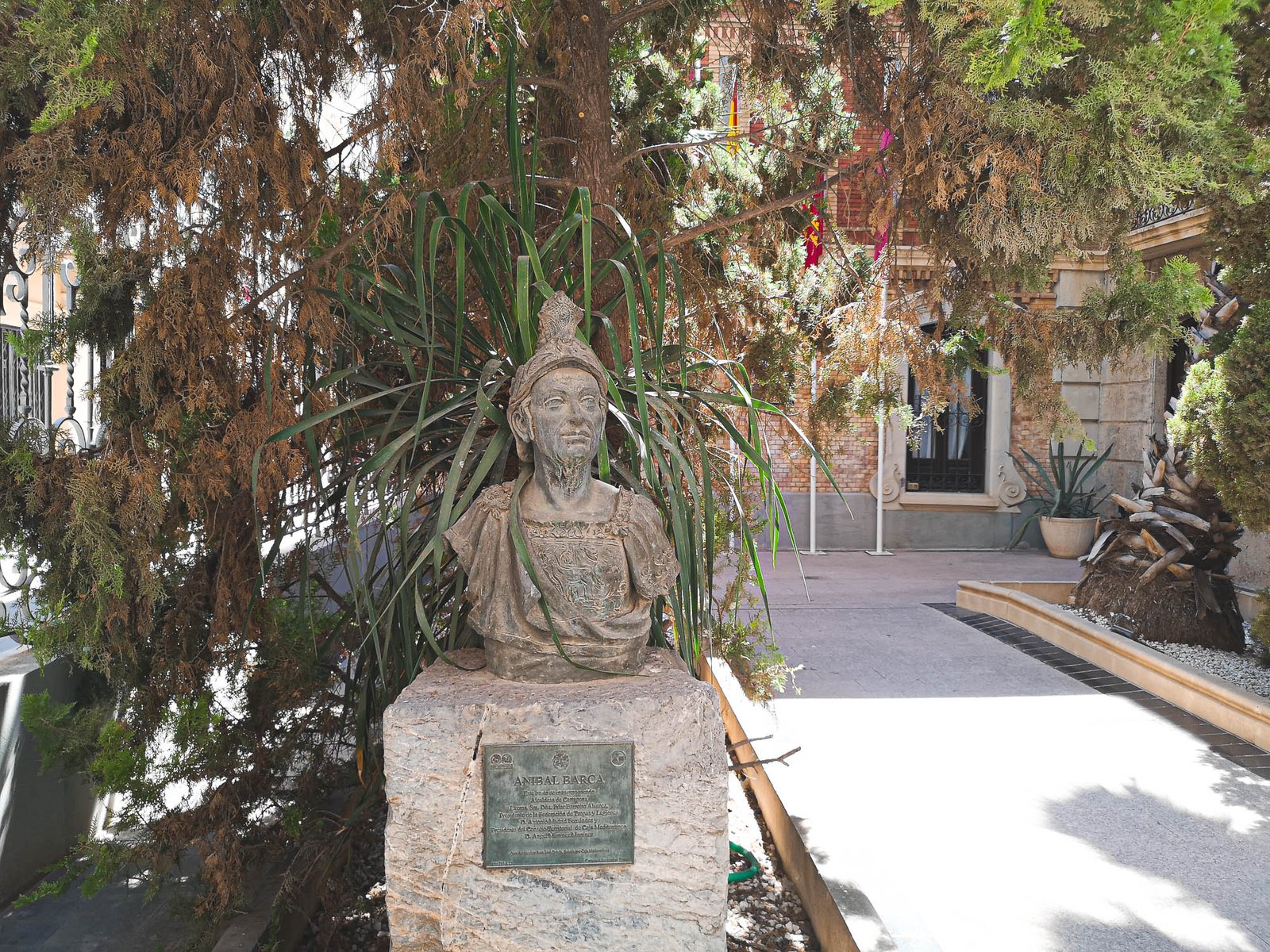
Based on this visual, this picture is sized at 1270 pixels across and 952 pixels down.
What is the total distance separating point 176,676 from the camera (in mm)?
3279

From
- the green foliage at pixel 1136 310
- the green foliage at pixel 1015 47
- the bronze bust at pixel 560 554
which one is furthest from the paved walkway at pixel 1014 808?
the green foliage at pixel 1015 47

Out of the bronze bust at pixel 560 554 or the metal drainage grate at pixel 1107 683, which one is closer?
the bronze bust at pixel 560 554

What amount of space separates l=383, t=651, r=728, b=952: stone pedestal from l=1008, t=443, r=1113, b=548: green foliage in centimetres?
1017

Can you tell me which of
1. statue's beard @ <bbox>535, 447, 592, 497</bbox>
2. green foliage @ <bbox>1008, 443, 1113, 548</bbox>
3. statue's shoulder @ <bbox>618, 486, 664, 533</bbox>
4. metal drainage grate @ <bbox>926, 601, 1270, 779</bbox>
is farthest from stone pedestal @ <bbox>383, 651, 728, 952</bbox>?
green foliage @ <bbox>1008, 443, 1113, 548</bbox>

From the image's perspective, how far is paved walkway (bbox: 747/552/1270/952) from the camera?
10.9 ft

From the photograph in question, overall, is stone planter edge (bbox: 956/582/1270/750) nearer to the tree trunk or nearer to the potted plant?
the potted plant

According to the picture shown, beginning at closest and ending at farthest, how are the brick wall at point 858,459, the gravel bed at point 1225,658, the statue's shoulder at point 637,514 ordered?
the statue's shoulder at point 637,514, the gravel bed at point 1225,658, the brick wall at point 858,459

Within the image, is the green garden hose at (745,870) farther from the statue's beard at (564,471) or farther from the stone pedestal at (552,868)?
the statue's beard at (564,471)

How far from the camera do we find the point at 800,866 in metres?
3.64

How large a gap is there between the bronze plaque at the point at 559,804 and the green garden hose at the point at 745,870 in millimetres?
1207

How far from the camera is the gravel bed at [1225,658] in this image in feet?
20.5

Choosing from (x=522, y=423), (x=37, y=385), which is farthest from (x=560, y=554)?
(x=37, y=385)

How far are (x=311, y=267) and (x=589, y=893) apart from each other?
212 cm

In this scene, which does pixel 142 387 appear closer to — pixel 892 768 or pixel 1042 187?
pixel 1042 187
